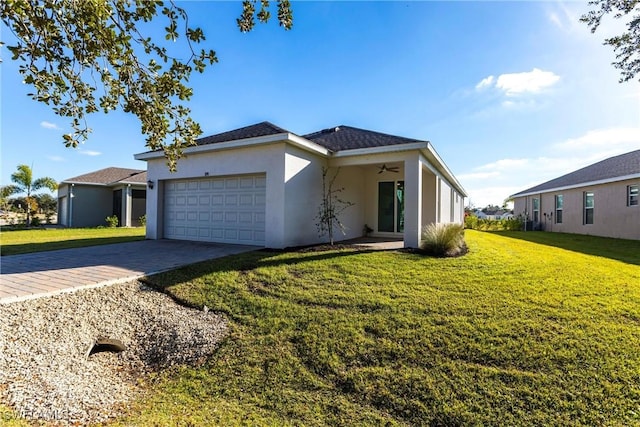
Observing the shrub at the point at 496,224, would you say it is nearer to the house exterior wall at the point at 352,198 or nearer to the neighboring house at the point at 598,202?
the neighboring house at the point at 598,202

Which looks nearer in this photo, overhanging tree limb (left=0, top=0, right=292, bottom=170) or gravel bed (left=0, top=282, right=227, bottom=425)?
overhanging tree limb (left=0, top=0, right=292, bottom=170)

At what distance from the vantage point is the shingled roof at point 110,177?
72.2ft

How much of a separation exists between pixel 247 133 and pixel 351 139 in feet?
13.5

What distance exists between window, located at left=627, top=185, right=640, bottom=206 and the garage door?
1846 centimetres

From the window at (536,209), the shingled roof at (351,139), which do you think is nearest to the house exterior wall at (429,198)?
the shingled roof at (351,139)

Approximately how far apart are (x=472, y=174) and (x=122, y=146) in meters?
34.4

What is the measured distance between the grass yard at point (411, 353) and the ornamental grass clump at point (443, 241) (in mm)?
1525

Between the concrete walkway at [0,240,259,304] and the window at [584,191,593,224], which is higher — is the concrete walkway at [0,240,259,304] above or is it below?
below

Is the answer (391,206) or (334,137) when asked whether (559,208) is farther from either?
(334,137)

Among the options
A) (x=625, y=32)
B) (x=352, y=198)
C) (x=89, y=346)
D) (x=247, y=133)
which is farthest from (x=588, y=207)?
(x=89, y=346)

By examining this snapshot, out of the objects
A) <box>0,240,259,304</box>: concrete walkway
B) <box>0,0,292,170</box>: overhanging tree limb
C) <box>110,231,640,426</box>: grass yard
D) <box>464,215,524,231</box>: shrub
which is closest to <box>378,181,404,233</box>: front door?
<box>0,240,259,304</box>: concrete walkway

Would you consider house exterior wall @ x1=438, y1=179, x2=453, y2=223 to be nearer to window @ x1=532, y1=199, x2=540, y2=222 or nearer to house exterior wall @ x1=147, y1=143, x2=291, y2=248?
house exterior wall @ x1=147, y1=143, x2=291, y2=248

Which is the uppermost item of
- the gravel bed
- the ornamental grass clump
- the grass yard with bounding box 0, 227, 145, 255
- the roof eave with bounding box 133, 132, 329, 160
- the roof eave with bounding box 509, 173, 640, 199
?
the roof eave with bounding box 133, 132, 329, 160

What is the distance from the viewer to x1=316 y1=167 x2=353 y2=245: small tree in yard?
10.4 m
